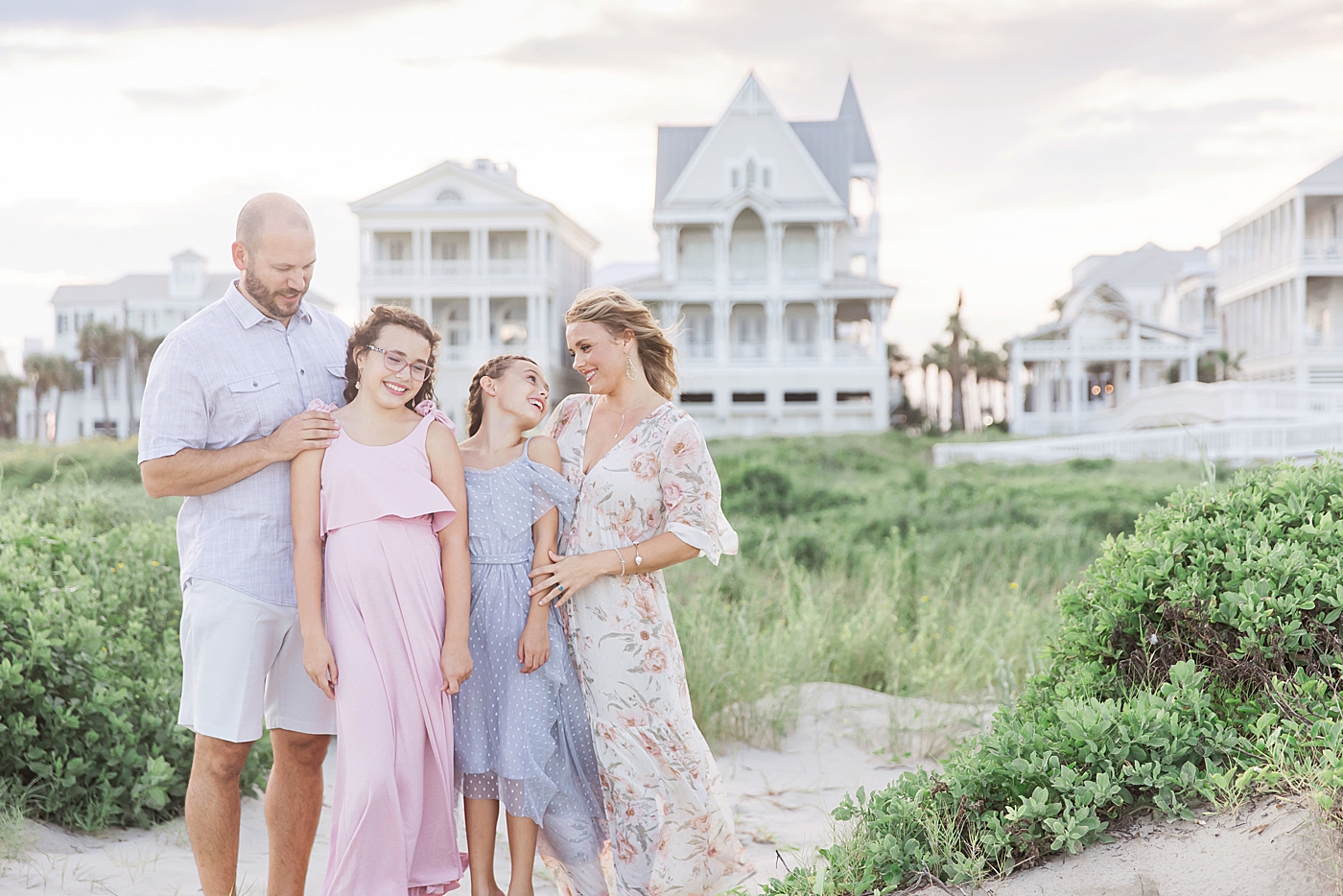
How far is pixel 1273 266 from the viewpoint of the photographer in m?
39.2

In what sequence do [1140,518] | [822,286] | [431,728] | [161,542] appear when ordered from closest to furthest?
[431,728]
[1140,518]
[161,542]
[822,286]

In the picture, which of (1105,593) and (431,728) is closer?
(431,728)

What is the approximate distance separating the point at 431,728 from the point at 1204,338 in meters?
51.5

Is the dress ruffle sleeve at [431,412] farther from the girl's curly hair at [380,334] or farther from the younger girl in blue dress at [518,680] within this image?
the younger girl in blue dress at [518,680]

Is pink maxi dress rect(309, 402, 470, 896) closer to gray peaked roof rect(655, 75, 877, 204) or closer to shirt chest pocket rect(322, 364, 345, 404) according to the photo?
shirt chest pocket rect(322, 364, 345, 404)

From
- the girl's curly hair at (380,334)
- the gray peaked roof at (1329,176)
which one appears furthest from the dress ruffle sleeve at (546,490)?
the gray peaked roof at (1329,176)

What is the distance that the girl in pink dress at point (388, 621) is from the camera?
10.7 ft

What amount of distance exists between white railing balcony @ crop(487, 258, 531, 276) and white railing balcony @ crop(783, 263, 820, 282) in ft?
30.0

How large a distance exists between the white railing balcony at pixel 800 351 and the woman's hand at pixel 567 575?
112 feet

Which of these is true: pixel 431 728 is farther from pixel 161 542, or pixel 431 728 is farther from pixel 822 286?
pixel 822 286

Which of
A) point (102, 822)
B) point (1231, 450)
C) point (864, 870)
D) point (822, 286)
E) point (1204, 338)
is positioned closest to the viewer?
point (864, 870)

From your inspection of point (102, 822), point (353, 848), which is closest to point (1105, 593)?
point (353, 848)

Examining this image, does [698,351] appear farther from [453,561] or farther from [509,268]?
[453,561]

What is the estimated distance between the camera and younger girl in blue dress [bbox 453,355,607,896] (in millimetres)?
3443
